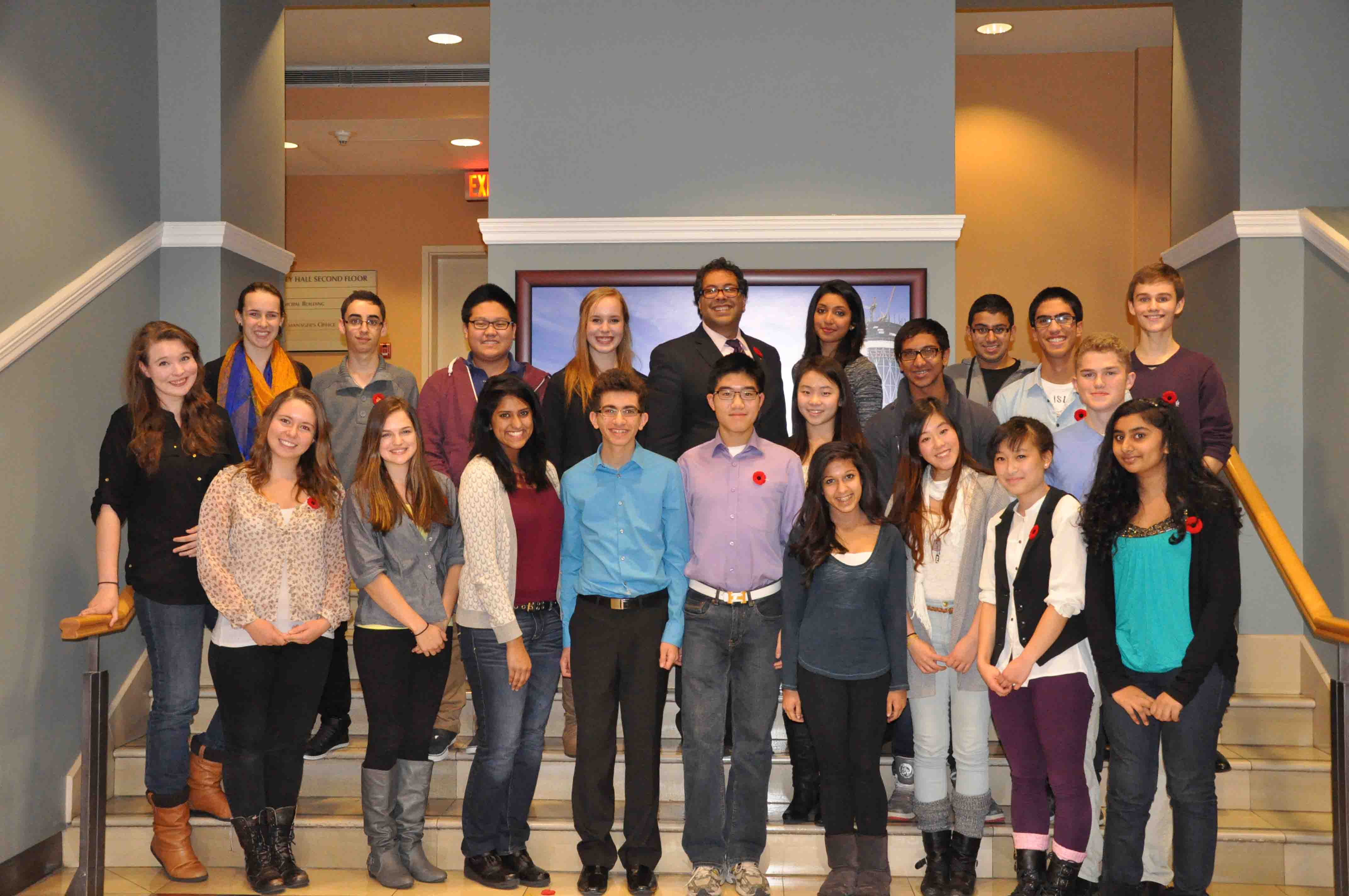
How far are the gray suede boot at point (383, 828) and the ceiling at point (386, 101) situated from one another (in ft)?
14.5

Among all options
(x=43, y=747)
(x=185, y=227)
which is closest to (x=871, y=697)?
(x=43, y=747)

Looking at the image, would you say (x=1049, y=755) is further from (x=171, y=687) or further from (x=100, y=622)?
(x=100, y=622)

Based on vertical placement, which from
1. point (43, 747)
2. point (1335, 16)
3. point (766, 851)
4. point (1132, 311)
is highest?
point (1335, 16)

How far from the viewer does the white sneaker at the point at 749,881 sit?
3.24 m

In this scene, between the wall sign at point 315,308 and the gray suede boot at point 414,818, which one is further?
the wall sign at point 315,308

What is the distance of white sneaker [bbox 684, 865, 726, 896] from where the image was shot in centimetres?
324

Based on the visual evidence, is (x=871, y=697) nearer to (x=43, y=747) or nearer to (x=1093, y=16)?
(x=43, y=747)

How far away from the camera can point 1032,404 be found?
376cm

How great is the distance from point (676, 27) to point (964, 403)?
7.76 ft

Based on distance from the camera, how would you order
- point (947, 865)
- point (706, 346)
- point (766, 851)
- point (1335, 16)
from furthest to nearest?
1. point (1335, 16)
2. point (706, 346)
3. point (766, 851)
4. point (947, 865)

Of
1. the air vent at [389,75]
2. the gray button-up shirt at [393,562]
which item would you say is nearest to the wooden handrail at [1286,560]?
the gray button-up shirt at [393,562]

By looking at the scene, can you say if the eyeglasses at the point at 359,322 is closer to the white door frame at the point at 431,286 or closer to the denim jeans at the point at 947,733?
the denim jeans at the point at 947,733

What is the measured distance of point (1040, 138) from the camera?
7.20 metres

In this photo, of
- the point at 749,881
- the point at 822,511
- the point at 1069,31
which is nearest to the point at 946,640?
the point at 822,511
